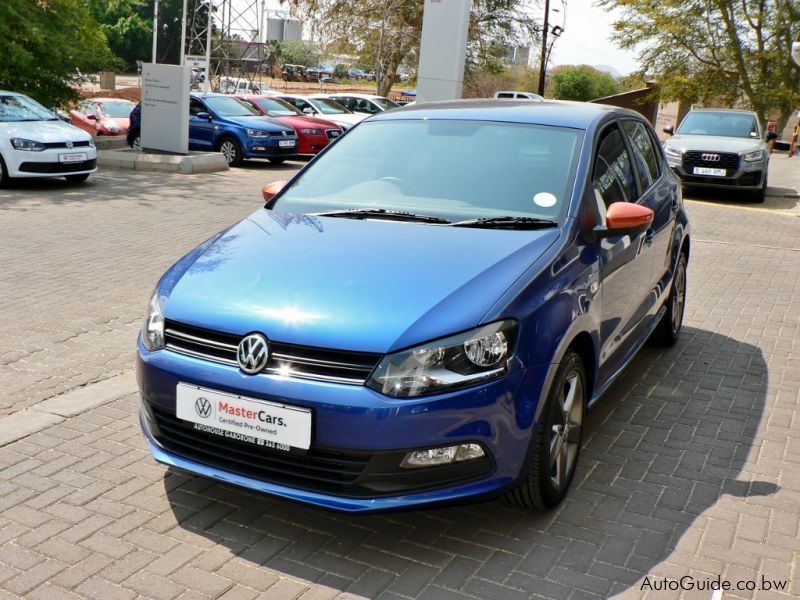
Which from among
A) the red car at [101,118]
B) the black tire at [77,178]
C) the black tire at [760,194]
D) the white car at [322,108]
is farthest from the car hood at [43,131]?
the black tire at [760,194]

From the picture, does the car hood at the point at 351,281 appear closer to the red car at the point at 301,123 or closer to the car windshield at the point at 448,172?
the car windshield at the point at 448,172

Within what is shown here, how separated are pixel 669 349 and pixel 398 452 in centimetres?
386

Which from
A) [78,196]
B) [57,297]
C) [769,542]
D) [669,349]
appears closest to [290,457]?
[769,542]

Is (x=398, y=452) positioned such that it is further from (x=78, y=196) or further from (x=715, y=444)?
(x=78, y=196)

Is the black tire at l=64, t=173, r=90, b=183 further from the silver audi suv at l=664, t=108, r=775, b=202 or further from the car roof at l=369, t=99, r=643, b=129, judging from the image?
the silver audi suv at l=664, t=108, r=775, b=202

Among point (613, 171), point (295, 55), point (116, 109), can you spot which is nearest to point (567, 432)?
point (613, 171)

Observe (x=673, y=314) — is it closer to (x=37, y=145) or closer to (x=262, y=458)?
(x=262, y=458)

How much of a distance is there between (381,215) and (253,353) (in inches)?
48.8

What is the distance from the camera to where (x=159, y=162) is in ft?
54.9

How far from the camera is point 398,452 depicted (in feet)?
10.6

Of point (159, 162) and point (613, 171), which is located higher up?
point (613, 171)

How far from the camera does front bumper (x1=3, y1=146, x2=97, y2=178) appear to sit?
513 inches

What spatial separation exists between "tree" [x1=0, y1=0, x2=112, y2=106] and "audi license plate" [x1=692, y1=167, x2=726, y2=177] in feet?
40.5

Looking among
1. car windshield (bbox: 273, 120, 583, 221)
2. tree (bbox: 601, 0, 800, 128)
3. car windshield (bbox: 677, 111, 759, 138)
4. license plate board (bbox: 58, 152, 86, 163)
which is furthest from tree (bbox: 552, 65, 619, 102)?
car windshield (bbox: 273, 120, 583, 221)
